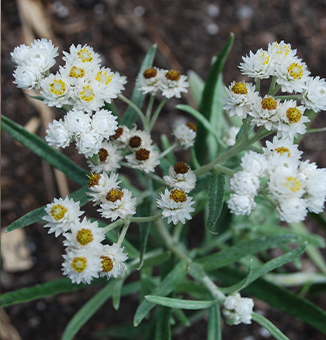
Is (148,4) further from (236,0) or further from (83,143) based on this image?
(83,143)

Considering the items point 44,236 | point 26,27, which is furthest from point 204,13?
point 44,236

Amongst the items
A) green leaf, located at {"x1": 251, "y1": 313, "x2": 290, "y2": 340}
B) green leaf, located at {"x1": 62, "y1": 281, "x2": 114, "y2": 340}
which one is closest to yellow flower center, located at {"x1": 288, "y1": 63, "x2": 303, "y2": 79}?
green leaf, located at {"x1": 251, "y1": 313, "x2": 290, "y2": 340}

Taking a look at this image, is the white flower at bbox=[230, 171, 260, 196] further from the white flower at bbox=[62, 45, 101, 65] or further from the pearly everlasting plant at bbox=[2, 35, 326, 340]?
the white flower at bbox=[62, 45, 101, 65]

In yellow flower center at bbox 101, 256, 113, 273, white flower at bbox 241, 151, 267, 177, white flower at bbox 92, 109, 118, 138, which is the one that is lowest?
yellow flower center at bbox 101, 256, 113, 273

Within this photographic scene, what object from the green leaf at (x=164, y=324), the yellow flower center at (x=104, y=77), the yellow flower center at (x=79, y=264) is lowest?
the green leaf at (x=164, y=324)

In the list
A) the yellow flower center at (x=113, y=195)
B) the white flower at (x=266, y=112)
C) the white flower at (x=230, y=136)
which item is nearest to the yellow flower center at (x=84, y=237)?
the yellow flower center at (x=113, y=195)

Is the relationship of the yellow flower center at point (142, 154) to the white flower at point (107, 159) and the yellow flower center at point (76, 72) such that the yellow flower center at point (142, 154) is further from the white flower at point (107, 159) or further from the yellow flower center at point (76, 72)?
the yellow flower center at point (76, 72)
